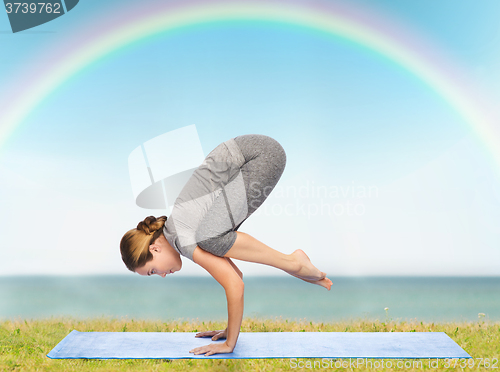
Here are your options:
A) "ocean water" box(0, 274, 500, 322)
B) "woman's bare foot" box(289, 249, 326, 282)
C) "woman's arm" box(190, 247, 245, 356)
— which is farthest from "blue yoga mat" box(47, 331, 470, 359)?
"ocean water" box(0, 274, 500, 322)

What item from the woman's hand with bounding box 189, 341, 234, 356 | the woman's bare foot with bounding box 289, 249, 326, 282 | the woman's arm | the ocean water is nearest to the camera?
the woman's arm

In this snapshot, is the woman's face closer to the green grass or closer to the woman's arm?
the woman's arm

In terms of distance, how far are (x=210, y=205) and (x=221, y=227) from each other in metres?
0.13

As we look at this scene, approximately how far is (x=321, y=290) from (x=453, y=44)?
4253 millimetres

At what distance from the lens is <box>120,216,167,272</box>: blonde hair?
7.02 ft

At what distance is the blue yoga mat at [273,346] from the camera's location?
7.06 ft

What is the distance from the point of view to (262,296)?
20.3 ft

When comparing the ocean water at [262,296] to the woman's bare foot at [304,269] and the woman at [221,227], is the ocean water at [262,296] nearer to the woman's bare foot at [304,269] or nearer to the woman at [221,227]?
the woman's bare foot at [304,269]

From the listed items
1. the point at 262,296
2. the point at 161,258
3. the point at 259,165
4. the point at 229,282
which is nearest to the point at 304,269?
the point at 229,282

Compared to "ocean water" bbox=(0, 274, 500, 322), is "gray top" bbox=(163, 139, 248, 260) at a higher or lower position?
higher

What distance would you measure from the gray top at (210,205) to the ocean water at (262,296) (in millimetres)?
2520

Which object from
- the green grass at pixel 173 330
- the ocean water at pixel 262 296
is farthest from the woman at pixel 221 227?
the ocean water at pixel 262 296

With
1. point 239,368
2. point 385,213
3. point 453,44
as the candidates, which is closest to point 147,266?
point 239,368

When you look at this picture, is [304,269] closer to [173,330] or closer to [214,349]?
[214,349]
